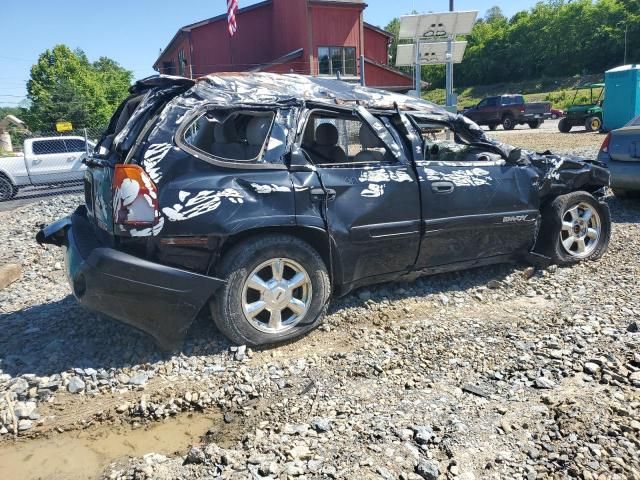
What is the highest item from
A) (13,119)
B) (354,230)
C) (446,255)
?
(13,119)

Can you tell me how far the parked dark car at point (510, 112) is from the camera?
29.1 m

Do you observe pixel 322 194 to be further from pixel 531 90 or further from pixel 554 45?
pixel 554 45

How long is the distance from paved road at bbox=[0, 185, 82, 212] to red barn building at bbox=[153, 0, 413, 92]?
15048 mm

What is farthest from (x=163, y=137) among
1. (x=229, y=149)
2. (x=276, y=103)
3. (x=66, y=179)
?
(x=66, y=179)

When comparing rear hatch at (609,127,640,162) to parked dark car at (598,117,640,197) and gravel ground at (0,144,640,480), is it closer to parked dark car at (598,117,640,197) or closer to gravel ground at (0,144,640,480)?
parked dark car at (598,117,640,197)

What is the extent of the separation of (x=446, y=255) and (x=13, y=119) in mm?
66439

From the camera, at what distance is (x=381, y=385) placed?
127 inches

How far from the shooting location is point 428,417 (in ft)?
9.33

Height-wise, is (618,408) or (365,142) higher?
(365,142)

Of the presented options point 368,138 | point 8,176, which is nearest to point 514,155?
point 368,138

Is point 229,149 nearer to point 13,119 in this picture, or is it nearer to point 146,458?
point 146,458

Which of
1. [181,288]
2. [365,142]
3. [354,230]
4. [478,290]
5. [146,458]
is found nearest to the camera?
[146,458]

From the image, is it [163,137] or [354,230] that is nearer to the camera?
[163,137]

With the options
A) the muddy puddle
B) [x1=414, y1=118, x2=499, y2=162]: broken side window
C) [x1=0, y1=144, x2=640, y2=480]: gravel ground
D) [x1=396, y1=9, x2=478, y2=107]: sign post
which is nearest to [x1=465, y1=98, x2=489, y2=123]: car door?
[x1=396, y1=9, x2=478, y2=107]: sign post
